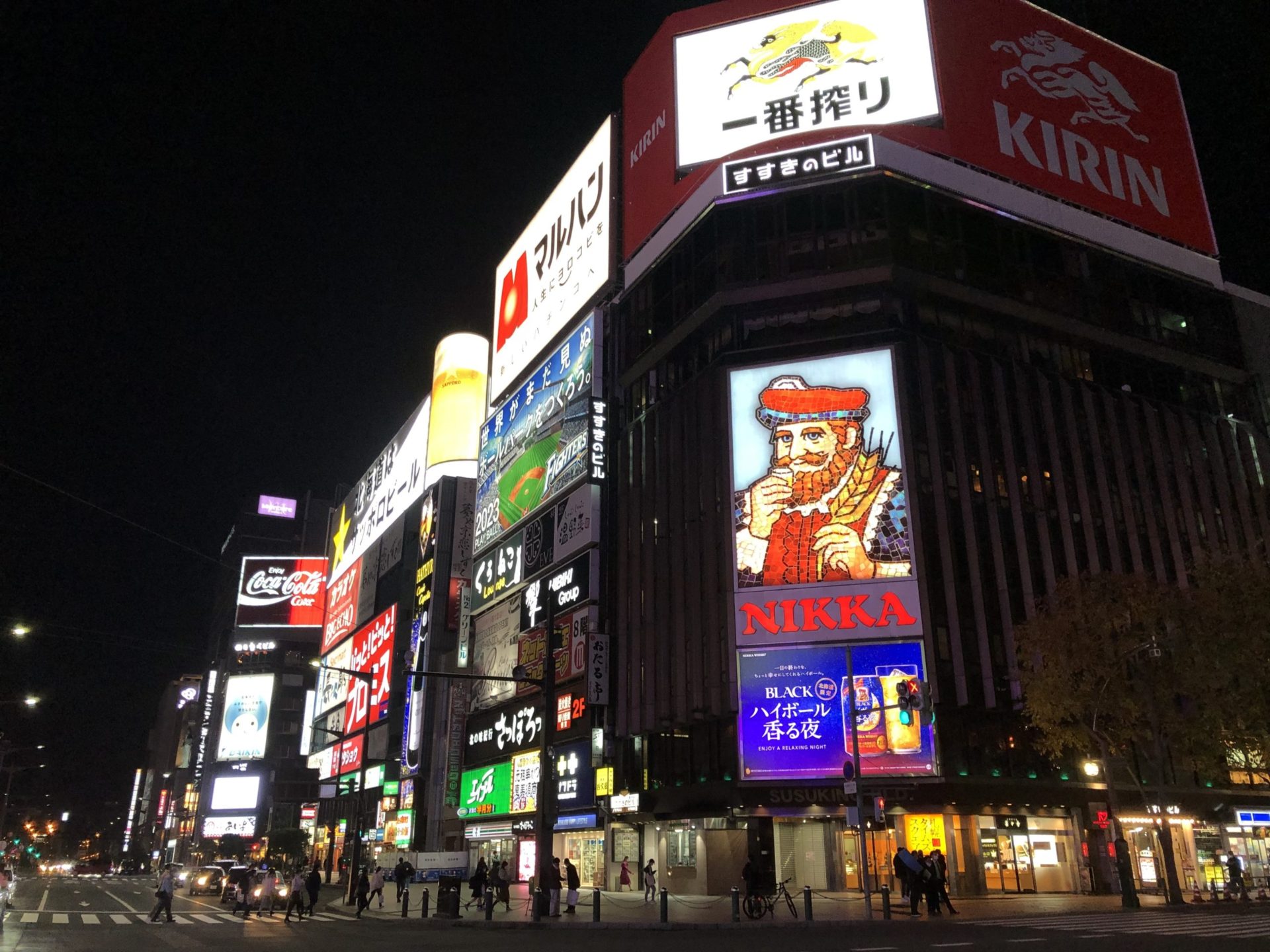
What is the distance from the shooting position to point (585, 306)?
54.8 metres

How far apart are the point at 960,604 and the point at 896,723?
570cm

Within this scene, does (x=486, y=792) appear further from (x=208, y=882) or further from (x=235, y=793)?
(x=235, y=793)

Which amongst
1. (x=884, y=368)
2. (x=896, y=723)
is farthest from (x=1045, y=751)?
(x=884, y=368)

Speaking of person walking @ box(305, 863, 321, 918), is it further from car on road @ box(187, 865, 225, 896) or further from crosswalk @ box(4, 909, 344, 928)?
car on road @ box(187, 865, 225, 896)

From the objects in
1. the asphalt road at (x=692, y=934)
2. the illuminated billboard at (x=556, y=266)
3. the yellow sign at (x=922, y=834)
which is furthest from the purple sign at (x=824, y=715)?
the illuminated billboard at (x=556, y=266)

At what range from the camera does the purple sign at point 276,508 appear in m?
141

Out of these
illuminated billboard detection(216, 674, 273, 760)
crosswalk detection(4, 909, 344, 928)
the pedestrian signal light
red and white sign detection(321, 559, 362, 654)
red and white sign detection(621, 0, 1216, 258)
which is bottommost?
crosswalk detection(4, 909, 344, 928)

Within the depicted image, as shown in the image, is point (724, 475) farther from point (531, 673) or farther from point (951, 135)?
point (951, 135)

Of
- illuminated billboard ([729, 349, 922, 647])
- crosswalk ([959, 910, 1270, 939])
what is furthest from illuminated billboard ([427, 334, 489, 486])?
crosswalk ([959, 910, 1270, 939])

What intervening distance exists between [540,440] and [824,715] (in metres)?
25.5

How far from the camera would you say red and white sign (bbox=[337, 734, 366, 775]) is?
74375mm

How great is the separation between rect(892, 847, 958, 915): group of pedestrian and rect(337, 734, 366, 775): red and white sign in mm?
54901

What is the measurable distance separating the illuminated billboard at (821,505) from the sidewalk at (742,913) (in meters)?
9.90

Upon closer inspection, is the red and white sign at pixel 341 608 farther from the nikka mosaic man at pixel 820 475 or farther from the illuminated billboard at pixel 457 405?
the nikka mosaic man at pixel 820 475
